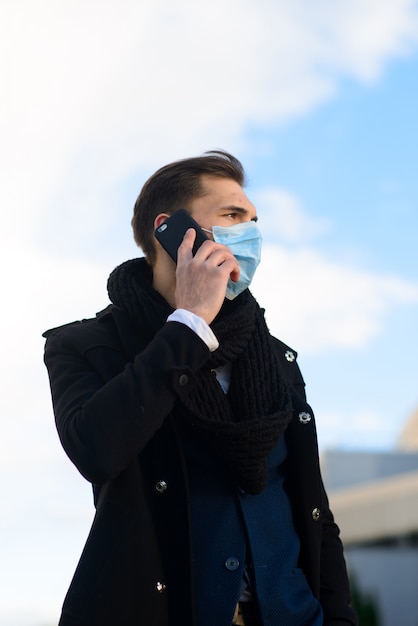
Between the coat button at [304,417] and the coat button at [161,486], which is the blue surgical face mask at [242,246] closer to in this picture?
the coat button at [304,417]

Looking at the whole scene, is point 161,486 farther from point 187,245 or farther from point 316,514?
point 187,245

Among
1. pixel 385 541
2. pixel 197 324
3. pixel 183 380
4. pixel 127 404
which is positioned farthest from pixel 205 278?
pixel 385 541

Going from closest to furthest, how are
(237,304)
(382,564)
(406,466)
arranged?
1. (237,304)
2. (382,564)
3. (406,466)

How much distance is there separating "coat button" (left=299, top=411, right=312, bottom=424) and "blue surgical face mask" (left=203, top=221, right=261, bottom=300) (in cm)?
47

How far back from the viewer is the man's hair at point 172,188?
4.09 m

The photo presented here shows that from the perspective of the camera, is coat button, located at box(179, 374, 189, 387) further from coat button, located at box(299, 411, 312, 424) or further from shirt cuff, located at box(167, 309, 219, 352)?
coat button, located at box(299, 411, 312, 424)

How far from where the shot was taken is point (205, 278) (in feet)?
11.5

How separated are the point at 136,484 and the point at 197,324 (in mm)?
522

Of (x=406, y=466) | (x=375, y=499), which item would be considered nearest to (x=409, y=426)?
(x=406, y=466)

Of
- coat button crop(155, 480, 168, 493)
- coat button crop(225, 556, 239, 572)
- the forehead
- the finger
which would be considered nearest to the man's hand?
the finger

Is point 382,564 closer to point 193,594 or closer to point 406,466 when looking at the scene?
point 406,466

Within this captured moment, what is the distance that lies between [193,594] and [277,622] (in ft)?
0.89

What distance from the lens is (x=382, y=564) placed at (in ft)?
108

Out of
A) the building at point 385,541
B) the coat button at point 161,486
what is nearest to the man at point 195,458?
the coat button at point 161,486
